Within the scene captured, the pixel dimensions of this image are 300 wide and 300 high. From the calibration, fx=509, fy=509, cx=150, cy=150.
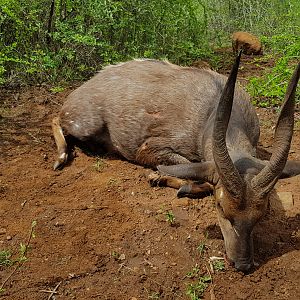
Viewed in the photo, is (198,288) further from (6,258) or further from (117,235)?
(6,258)

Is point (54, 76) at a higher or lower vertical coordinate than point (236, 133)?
lower

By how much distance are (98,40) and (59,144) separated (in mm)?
3092

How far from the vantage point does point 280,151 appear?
4.31m

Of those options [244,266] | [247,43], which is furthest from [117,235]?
[247,43]

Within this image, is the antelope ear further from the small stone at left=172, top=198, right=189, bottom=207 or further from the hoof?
the hoof

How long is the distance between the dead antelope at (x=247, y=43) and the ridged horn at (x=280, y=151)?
6.52 m

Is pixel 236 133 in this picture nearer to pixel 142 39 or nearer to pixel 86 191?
pixel 86 191

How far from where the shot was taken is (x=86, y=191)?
561 centimetres

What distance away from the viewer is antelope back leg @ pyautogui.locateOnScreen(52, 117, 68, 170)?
6.16 m

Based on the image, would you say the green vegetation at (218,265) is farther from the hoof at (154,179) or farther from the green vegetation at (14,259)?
the green vegetation at (14,259)

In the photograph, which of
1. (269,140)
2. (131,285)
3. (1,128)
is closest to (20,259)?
(131,285)

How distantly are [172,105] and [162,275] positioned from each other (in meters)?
2.36

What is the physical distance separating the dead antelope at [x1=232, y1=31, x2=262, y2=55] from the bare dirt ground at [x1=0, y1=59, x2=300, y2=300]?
4.86 m

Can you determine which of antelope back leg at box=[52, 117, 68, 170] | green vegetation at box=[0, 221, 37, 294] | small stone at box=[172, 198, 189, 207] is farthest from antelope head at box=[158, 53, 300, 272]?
antelope back leg at box=[52, 117, 68, 170]
